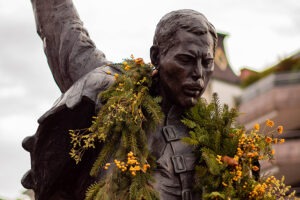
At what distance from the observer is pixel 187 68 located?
616cm

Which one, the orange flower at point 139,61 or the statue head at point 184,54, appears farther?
the orange flower at point 139,61

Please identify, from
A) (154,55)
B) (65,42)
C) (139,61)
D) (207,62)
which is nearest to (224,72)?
(65,42)

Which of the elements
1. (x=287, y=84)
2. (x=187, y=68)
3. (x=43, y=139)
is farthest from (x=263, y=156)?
(x=287, y=84)

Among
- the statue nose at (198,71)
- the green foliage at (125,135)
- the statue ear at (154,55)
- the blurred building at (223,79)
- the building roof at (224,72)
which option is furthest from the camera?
the building roof at (224,72)

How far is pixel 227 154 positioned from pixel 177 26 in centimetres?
89

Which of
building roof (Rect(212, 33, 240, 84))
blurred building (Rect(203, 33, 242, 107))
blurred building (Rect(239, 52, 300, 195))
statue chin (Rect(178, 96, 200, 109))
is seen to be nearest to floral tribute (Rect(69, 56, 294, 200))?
statue chin (Rect(178, 96, 200, 109))

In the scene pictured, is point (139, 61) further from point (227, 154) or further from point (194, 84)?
point (227, 154)

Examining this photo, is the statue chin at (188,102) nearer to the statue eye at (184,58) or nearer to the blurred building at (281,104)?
the statue eye at (184,58)

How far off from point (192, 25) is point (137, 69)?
1.72 feet

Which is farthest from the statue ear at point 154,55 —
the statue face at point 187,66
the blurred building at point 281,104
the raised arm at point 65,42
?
the blurred building at point 281,104

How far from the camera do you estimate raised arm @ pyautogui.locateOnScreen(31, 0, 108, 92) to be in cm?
714

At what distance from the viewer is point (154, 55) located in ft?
21.0

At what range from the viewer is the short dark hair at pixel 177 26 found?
6230mm

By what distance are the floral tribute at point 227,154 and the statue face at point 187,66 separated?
8.0 inches
